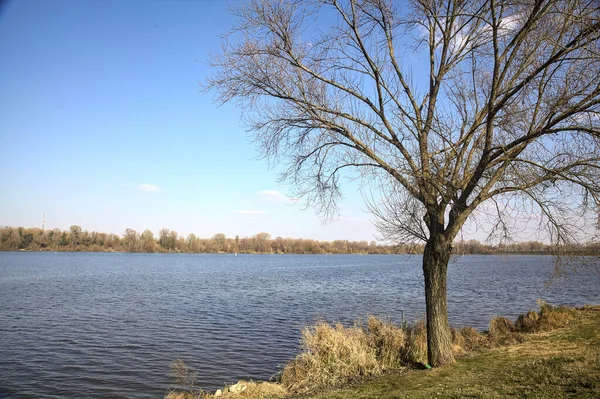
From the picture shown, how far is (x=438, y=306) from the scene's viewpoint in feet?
30.4

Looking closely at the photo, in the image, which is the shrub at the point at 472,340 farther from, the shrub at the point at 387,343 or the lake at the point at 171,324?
the lake at the point at 171,324

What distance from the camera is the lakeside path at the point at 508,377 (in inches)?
267

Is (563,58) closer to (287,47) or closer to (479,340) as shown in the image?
(287,47)

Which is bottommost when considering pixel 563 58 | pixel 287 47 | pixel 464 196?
pixel 464 196

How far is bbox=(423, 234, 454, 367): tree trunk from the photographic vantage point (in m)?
9.21

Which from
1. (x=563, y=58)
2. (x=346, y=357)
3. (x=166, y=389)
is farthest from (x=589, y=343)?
(x=166, y=389)

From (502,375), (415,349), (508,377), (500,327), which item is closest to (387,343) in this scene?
(415,349)

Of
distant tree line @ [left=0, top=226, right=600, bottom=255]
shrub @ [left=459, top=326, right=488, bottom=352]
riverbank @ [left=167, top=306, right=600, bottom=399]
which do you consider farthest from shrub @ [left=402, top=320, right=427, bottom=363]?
distant tree line @ [left=0, top=226, right=600, bottom=255]

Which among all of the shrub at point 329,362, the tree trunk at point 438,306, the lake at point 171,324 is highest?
the tree trunk at point 438,306

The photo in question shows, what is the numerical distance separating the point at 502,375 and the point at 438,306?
1809mm

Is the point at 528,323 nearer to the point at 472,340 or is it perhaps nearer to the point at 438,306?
the point at 472,340

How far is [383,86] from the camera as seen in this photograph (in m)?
9.66

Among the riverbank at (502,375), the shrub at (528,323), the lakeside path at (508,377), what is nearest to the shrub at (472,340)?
the riverbank at (502,375)

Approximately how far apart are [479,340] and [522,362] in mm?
3445
